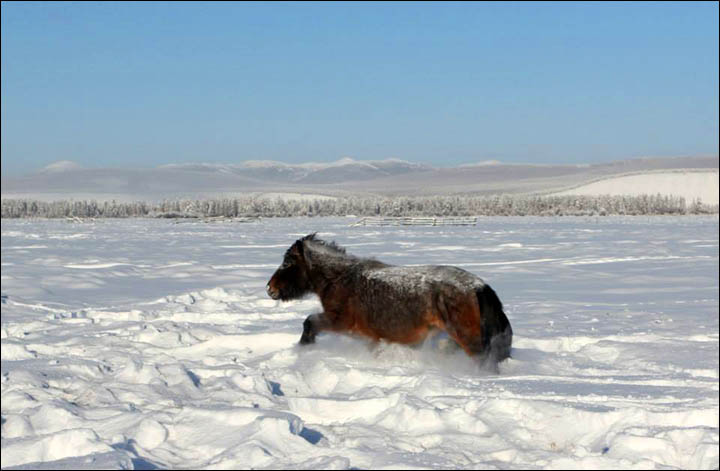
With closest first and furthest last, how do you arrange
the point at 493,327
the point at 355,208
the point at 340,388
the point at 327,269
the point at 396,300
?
A: the point at 340,388, the point at 493,327, the point at 396,300, the point at 327,269, the point at 355,208

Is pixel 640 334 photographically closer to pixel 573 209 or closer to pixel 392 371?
pixel 392 371

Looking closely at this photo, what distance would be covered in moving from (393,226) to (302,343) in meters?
41.0

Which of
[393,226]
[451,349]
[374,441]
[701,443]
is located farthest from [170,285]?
[393,226]

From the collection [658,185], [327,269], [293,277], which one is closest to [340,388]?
[327,269]

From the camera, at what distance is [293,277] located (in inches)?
361

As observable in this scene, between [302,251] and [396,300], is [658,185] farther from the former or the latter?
[396,300]

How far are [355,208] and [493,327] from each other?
205 ft

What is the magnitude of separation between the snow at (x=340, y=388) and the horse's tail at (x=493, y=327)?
175 millimetres

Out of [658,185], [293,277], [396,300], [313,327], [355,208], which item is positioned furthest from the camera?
[658,185]

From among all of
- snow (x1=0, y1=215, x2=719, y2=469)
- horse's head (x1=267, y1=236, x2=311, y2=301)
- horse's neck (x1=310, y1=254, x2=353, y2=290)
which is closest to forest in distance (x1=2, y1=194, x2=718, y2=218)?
snow (x1=0, y1=215, x2=719, y2=469)

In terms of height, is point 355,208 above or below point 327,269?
below

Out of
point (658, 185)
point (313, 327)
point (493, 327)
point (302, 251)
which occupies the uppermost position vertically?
point (658, 185)

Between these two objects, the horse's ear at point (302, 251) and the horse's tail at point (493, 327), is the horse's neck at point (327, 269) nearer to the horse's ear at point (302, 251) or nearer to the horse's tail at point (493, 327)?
the horse's ear at point (302, 251)

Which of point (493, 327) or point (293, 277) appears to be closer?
point (493, 327)
